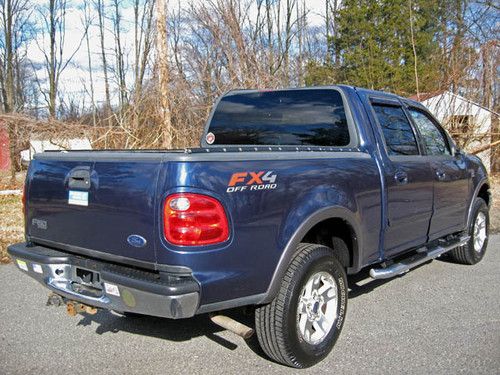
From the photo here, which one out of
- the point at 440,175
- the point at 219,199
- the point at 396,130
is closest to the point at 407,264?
the point at 440,175

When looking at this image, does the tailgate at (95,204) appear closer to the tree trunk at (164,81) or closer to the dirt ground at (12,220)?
the dirt ground at (12,220)

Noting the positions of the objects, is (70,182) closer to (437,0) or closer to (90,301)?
(90,301)

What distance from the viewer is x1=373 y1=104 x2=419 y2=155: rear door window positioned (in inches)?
181

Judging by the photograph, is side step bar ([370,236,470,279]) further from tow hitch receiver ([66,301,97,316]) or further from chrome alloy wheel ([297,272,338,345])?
tow hitch receiver ([66,301,97,316])

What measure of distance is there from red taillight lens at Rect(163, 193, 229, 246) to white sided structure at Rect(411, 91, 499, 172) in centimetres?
1367

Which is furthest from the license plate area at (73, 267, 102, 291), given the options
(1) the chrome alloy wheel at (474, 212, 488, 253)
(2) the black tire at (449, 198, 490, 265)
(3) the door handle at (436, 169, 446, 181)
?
(1) the chrome alloy wheel at (474, 212, 488, 253)

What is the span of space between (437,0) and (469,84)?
55.2ft

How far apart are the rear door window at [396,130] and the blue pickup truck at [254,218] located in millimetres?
19

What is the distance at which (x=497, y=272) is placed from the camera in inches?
237

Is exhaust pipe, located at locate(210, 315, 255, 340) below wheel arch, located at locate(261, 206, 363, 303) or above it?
below

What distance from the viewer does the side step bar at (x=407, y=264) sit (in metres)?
4.19

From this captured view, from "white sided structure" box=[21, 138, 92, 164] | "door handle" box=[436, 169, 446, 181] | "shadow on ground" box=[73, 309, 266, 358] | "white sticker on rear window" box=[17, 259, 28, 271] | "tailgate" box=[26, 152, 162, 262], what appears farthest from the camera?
"white sided structure" box=[21, 138, 92, 164]

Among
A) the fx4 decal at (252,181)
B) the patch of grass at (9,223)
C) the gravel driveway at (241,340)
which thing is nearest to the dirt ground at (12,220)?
the patch of grass at (9,223)

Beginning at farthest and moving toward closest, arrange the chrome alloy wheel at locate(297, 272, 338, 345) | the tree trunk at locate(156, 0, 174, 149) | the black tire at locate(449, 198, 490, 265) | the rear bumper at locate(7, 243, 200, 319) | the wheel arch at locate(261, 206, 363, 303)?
the tree trunk at locate(156, 0, 174, 149)
the black tire at locate(449, 198, 490, 265)
the chrome alloy wheel at locate(297, 272, 338, 345)
the wheel arch at locate(261, 206, 363, 303)
the rear bumper at locate(7, 243, 200, 319)
